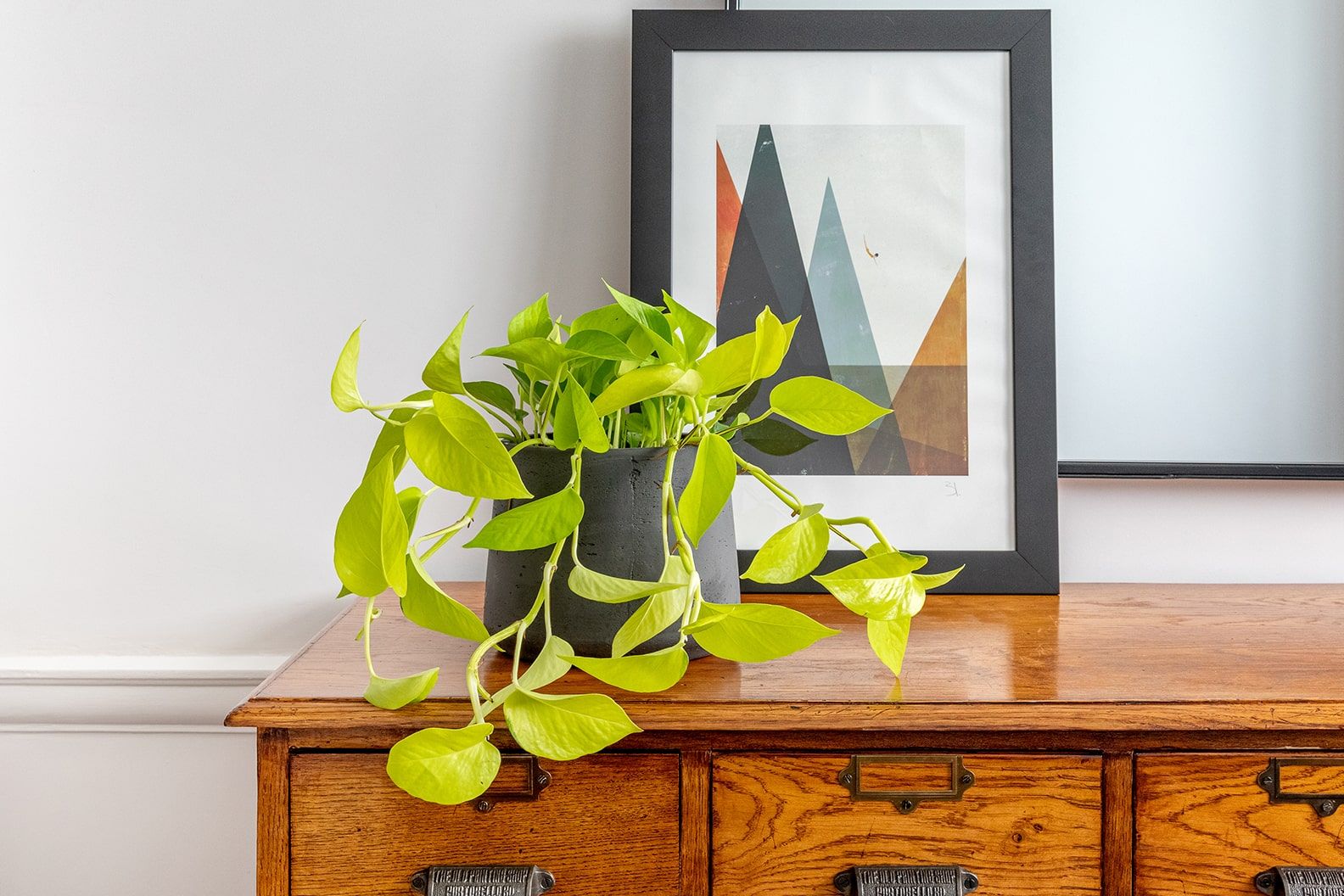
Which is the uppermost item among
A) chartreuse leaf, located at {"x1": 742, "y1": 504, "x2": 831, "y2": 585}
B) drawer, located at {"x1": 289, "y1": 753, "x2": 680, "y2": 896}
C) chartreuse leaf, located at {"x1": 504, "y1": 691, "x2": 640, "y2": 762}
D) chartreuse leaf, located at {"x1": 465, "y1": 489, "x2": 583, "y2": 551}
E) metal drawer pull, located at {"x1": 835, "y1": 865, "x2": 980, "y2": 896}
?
chartreuse leaf, located at {"x1": 465, "y1": 489, "x2": 583, "y2": 551}

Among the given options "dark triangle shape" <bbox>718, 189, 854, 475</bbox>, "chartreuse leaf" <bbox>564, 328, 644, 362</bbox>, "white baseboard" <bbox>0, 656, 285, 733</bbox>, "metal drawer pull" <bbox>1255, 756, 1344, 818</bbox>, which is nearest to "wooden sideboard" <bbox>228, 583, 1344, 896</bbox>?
"metal drawer pull" <bbox>1255, 756, 1344, 818</bbox>

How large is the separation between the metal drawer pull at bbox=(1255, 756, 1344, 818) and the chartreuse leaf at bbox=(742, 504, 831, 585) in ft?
1.08

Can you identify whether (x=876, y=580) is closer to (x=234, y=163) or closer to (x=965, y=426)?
(x=965, y=426)

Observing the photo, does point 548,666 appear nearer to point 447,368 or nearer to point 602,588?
point 602,588

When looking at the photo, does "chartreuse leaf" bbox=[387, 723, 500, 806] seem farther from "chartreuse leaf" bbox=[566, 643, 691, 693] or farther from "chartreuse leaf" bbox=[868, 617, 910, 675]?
"chartreuse leaf" bbox=[868, 617, 910, 675]

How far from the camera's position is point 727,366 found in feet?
1.62

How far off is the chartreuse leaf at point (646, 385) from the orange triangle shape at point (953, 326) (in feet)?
1.41

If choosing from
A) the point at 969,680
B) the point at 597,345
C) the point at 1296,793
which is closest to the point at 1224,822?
the point at 1296,793

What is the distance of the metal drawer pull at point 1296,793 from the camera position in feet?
1.74

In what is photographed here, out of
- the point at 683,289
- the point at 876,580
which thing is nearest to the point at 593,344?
the point at 876,580

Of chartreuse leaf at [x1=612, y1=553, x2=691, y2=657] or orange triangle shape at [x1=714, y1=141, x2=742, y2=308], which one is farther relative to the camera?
orange triangle shape at [x1=714, y1=141, x2=742, y2=308]

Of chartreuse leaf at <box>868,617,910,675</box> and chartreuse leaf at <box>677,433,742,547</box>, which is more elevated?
chartreuse leaf at <box>677,433,742,547</box>

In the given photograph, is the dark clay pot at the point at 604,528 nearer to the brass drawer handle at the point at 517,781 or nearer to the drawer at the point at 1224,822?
the brass drawer handle at the point at 517,781

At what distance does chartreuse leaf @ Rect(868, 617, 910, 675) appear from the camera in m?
0.51
